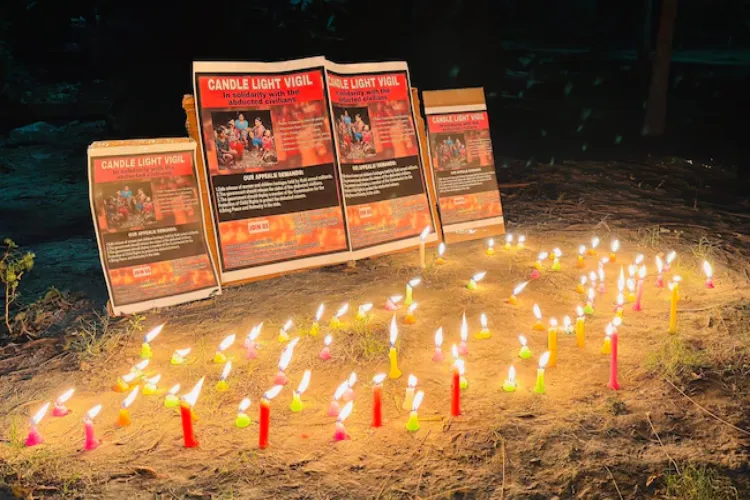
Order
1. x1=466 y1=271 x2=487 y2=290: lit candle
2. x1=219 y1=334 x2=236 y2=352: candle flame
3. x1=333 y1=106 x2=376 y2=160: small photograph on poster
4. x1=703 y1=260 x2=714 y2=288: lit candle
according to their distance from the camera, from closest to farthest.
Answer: x1=219 y1=334 x2=236 y2=352: candle flame → x1=703 y1=260 x2=714 y2=288: lit candle → x1=466 y1=271 x2=487 y2=290: lit candle → x1=333 y1=106 x2=376 y2=160: small photograph on poster

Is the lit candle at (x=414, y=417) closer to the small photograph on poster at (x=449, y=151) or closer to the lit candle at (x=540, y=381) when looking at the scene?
the lit candle at (x=540, y=381)

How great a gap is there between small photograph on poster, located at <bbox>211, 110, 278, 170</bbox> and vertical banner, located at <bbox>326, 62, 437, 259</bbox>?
75 cm

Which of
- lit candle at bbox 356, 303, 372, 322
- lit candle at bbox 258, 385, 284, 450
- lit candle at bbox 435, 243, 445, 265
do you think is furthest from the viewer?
lit candle at bbox 435, 243, 445, 265

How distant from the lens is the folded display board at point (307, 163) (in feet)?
21.6

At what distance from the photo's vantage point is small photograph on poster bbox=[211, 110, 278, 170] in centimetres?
655

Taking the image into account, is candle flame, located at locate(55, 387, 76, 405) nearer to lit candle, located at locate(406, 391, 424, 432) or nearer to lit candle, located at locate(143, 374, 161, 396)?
lit candle, located at locate(143, 374, 161, 396)

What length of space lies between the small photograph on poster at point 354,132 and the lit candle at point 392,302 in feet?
5.57

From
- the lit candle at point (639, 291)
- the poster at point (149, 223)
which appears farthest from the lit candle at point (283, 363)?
the lit candle at point (639, 291)

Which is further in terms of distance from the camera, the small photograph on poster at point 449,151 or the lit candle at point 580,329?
the small photograph on poster at point 449,151

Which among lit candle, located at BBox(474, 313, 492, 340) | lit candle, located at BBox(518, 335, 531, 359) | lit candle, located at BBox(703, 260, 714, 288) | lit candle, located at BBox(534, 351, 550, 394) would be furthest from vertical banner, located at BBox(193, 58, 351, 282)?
lit candle, located at BBox(703, 260, 714, 288)

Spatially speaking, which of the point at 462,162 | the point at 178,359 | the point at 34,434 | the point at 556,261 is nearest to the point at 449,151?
the point at 462,162

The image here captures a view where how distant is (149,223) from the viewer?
20.5 feet

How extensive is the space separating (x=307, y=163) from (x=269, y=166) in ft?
1.37

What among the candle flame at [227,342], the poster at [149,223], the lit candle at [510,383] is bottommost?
the lit candle at [510,383]
